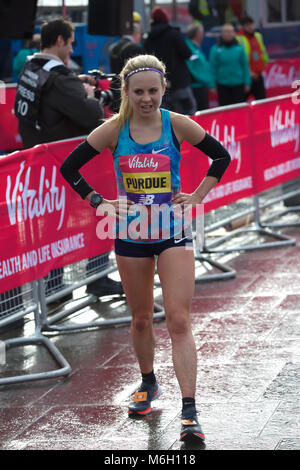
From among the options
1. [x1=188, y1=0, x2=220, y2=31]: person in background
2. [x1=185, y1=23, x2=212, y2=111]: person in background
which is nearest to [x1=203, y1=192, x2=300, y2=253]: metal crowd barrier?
[x1=185, y1=23, x2=212, y2=111]: person in background

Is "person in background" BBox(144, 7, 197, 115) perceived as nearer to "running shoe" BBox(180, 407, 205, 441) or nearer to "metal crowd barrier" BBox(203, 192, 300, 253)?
"metal crowd barrier" BBox(203, 192, 300, 253)

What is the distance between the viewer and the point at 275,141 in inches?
399

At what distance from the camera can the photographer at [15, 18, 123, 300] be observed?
7.43m

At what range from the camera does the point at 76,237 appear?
699cm

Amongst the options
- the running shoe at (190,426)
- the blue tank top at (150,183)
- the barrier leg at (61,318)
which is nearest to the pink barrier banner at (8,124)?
the barrier leg at (61,318)

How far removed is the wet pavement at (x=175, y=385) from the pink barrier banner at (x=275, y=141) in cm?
224

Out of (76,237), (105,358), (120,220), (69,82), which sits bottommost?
(105,358)

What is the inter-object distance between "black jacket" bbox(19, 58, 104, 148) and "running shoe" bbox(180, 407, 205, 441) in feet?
10.7

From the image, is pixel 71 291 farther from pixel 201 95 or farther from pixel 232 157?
pixel 201 95

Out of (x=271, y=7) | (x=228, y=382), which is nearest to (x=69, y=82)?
(x=228, y=382)

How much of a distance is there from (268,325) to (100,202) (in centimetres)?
226

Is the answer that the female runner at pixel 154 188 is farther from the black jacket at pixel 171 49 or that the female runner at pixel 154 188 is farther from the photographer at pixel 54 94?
the black jacket at pixel 171 49

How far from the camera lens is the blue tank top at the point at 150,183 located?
481 centimetres
